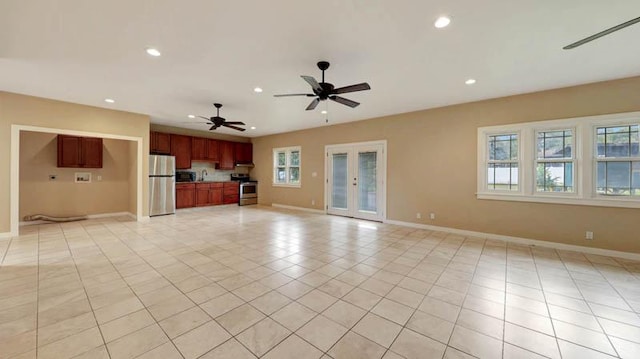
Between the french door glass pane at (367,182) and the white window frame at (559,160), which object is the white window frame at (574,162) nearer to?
the white window frame at (559,160)

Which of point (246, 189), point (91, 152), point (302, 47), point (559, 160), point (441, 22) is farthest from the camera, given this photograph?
point (246, 189)

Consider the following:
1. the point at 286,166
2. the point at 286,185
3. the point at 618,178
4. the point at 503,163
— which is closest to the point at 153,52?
the point at 286,166

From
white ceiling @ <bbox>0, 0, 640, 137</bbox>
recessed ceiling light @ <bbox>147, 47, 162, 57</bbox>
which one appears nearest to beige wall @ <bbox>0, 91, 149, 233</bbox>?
white ceiling @ <bbox>0, 0, 640, 137</bbox>

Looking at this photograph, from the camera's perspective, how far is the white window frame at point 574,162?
12.2 ft

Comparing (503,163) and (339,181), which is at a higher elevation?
(503,163)

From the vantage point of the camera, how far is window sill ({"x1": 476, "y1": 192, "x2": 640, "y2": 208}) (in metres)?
3.64

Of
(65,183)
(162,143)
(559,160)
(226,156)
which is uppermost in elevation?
(162,143)

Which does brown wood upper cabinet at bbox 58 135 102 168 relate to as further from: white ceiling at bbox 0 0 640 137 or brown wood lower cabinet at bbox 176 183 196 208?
brown wood lower cabinet at bbox 176 183 196 208

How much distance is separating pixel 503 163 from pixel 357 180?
3.25 meters

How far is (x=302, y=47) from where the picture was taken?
283 cm

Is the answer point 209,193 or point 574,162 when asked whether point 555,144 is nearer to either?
point 574,162

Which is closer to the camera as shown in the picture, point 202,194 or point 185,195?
point 185,195

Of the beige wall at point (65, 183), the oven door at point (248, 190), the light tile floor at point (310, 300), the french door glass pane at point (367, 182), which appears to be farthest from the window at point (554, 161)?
the beige wall at point (65, 183)

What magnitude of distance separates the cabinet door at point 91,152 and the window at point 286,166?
486cm
